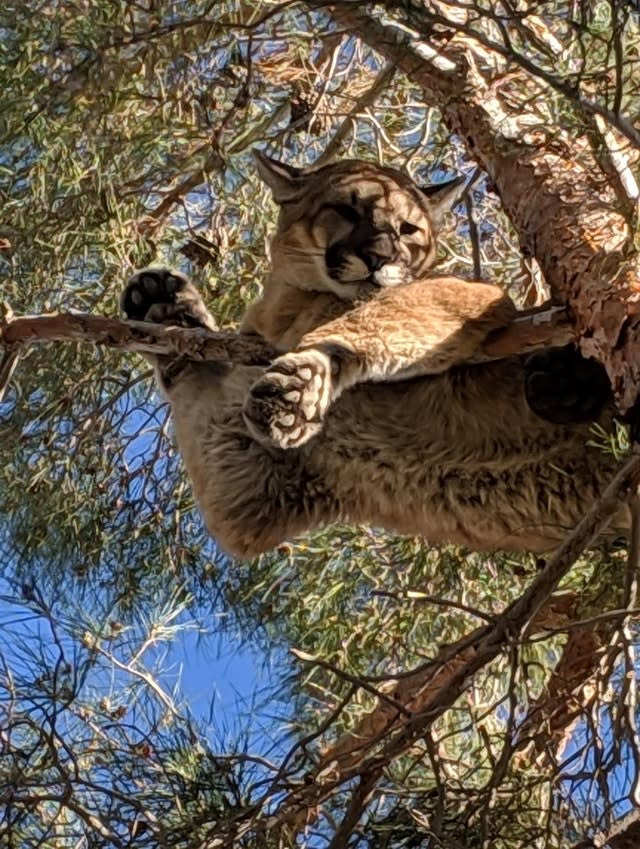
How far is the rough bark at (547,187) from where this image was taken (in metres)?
3.11

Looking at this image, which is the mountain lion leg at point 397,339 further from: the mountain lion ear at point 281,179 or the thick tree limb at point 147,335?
the mountain lion ear at point 281,179

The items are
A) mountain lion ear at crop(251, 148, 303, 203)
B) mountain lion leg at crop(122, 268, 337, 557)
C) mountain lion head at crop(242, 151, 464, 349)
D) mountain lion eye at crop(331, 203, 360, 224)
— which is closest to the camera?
mountain lion leg at crop(122, 268, 337, 557)

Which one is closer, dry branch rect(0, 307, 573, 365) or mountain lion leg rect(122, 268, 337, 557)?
dry branch rect(0, 307, 573, 365)

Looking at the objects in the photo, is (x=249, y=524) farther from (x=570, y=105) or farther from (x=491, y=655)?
(x=570, y=105)

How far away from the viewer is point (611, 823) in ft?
10.1

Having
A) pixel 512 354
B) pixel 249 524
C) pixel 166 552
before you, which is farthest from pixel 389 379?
pixel 166 552

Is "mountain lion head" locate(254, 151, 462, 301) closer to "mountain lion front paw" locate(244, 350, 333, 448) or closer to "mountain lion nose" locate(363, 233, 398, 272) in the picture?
"mountain lion nose" locate(363, 233, 398, 272)

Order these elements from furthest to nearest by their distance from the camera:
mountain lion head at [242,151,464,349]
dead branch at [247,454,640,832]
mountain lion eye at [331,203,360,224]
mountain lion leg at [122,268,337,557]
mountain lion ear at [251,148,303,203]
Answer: mountain lion ear at [251,148,303,203] < mountain lion eye at [331,203,360,224] < mountain lion head at [242,151,464,349] < mountain lion leg at [122,268,337,557] < dead branch at [247,454,640,832]

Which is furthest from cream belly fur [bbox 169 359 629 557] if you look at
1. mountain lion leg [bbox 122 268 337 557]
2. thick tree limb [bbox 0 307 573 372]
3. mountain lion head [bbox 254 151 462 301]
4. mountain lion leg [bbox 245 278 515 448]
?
mountain lion head [bbox 254 151 462 301]

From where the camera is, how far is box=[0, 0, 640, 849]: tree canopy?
3.19 m

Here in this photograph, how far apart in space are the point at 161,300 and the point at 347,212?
2.33ft

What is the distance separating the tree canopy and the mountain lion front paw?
492mm

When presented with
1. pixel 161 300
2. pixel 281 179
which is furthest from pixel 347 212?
pixel 161 300

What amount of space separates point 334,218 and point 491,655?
84.6 inches
